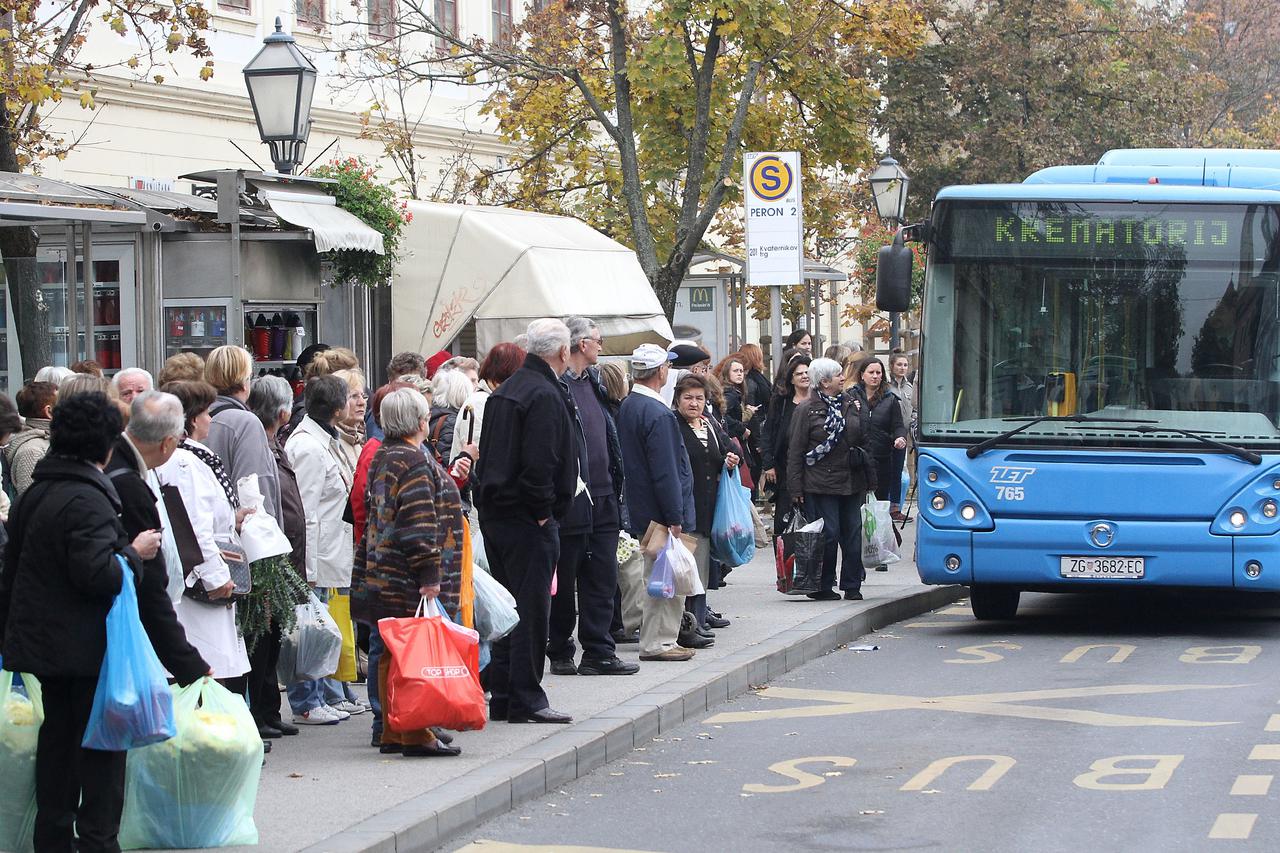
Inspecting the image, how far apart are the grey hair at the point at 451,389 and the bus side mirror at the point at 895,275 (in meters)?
3.51

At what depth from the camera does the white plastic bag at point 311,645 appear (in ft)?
29.5

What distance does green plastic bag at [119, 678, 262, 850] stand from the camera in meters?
6.66

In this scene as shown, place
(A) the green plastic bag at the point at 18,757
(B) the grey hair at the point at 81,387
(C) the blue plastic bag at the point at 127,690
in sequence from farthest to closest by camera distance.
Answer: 1. (A) the green plastic bag at the point at 18,757
2. (B) the grey hair at the point at 81,387
3. (C) the blue plastic bag at the point at 127,690

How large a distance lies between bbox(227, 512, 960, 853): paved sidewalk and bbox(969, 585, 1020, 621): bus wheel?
4.15 ft

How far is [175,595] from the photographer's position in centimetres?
705

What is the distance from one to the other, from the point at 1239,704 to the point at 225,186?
790 centimetres

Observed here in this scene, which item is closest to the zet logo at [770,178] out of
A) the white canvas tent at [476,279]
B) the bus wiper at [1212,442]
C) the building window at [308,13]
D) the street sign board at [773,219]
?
the street sign board at [773,219]

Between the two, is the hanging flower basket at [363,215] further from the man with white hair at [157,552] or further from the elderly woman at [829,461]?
the man with white hair at [157,552]

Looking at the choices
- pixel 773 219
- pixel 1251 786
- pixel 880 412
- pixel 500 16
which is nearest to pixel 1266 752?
pixel 1251 786

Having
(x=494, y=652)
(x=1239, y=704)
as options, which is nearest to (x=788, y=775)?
(x=494, y=652)

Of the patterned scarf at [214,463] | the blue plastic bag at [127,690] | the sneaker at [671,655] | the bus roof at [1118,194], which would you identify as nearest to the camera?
the blue plastic bag at [127,690]

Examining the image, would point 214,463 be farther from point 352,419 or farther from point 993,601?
point 993,601

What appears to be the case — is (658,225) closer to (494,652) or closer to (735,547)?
(735,547)

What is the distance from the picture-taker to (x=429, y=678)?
8.20 m
